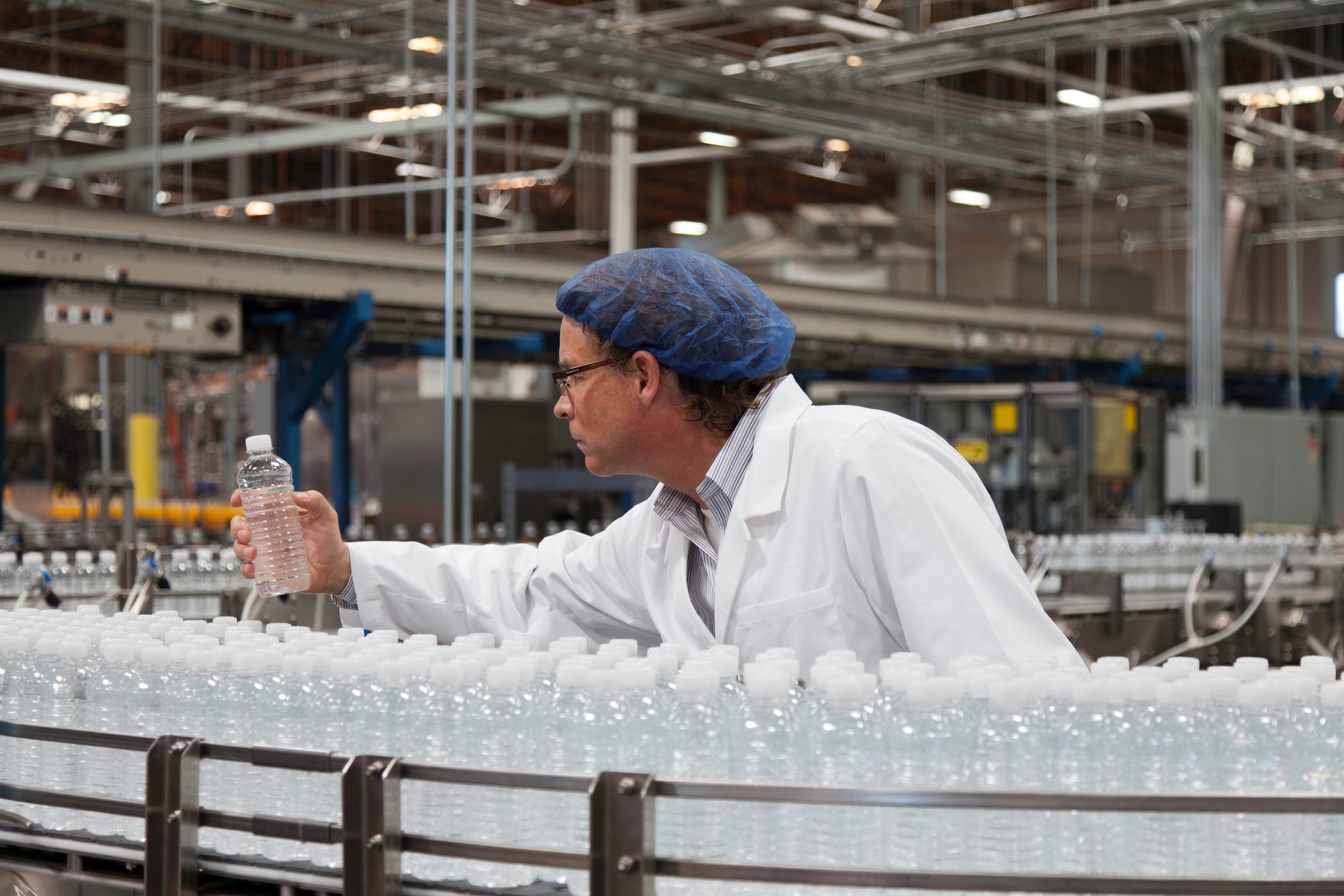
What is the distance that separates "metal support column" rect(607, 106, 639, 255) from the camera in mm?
12107

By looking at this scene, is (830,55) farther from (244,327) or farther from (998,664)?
(998,664)

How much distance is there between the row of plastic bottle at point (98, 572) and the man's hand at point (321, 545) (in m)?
2.57

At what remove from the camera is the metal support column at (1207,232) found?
7789mm

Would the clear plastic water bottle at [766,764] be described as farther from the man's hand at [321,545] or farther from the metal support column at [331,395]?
the metal support column at [331,395]

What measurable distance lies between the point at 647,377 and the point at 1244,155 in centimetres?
1177

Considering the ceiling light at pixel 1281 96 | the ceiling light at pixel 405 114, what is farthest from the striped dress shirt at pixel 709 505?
the ceiling light at pixel 1281 96

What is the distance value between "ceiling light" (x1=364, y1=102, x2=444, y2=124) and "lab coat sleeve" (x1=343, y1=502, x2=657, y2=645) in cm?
701

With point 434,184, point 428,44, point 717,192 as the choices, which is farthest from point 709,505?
point 717,192

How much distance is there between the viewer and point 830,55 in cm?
816

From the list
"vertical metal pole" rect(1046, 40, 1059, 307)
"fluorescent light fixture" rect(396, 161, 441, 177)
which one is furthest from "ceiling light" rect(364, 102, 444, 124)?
"vertical metal pole" rect(1046, 40, 1059, 307)

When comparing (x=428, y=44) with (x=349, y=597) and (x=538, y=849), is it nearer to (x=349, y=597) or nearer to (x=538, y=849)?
(x=349, y=597)

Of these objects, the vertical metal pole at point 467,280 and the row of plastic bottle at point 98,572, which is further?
the row of plastic bottle at point 98,572

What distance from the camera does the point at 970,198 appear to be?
13.5 m

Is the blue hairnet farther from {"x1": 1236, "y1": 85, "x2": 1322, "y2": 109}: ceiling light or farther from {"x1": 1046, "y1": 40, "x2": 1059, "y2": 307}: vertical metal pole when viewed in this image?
{"x1": 1236, "y1": 85, "x2": 1322, "y2": 109}: ceiling light
